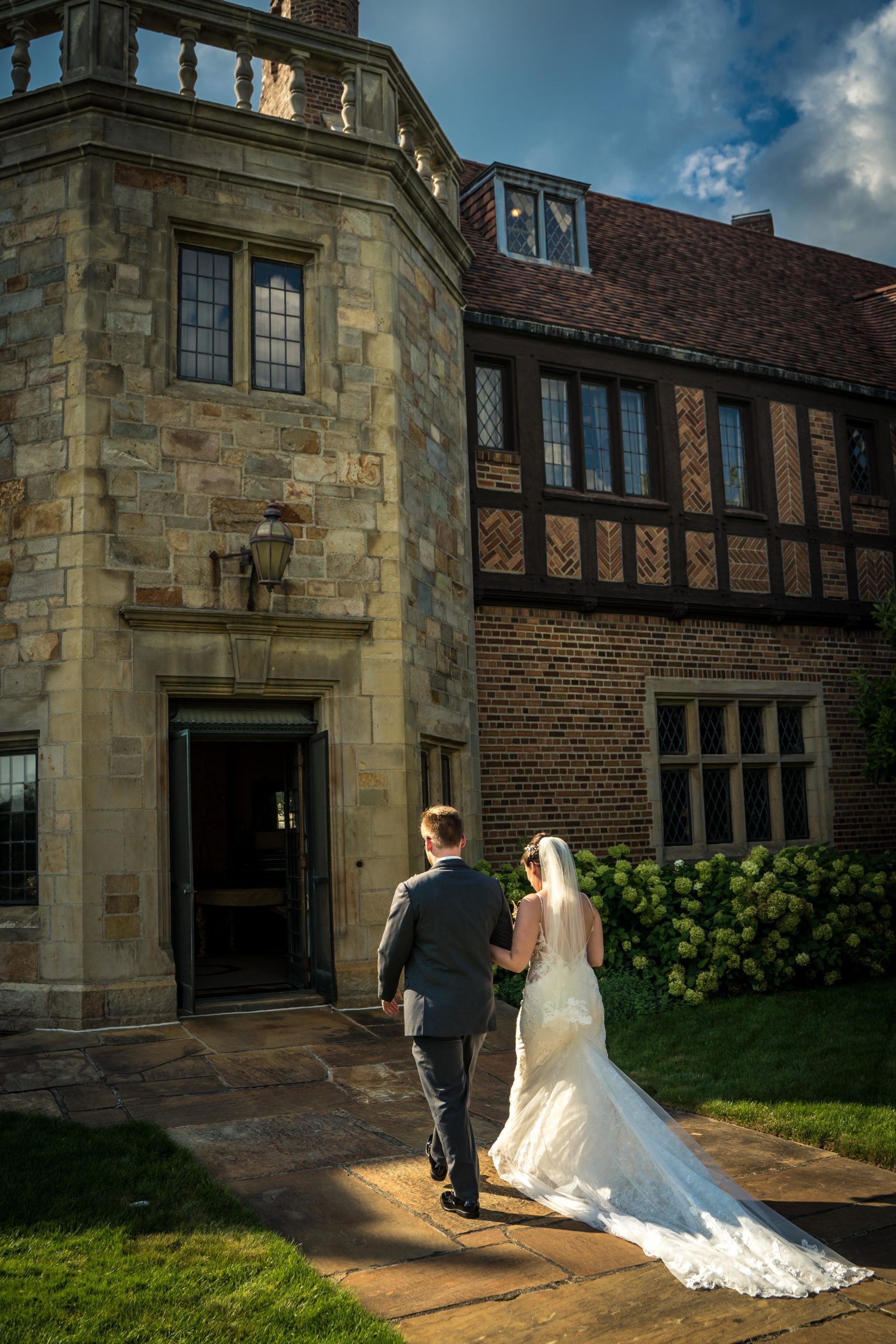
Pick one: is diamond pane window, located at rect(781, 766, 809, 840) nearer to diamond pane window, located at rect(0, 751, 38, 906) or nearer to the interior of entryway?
the interior of entryway

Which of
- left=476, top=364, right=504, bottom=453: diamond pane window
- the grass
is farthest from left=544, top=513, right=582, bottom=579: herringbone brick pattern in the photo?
the grass

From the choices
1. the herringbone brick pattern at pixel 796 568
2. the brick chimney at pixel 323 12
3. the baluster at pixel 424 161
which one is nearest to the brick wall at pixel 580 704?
the herringbone brick pattern at pixel 796 568

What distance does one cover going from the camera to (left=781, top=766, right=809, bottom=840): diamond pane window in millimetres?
13250

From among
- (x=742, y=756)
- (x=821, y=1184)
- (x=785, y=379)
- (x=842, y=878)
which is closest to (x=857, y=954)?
(x=842, y=878)

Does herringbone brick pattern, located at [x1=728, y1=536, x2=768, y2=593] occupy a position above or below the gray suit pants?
above

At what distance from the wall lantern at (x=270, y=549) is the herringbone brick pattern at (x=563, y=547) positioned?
3765 mm

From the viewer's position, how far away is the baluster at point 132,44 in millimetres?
9117

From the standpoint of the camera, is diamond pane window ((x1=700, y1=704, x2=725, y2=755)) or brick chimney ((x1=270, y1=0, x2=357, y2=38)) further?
brick chimney ((x1=270, y1=0, x2=357, y2=38))

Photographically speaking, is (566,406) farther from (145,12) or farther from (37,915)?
(37,915)

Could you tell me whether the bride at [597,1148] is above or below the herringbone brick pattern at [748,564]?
below

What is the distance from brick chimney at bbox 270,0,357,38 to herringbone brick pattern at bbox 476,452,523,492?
222 inches

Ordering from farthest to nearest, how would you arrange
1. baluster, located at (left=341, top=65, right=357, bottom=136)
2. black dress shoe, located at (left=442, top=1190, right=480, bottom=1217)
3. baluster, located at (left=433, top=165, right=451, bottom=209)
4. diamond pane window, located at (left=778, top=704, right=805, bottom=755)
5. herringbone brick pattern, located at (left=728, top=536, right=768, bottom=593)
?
diamond pane window, located at (left=778, top=704, right=805, bottom=755) < herringbone brick pattern, located at (left=728, top=536, right=768, bottom=593) < baluster, located at (left=433, top=165, right=451, bottom=209) < baluster, located at (left=341, top=65, right=357, bottom=136) < black dress shoe, located at (left=442, top=1190, right=480, bottom=1217)

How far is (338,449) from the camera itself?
31.1ft

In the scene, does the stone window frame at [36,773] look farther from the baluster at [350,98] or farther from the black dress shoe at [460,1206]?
the baluster at [350,98]
